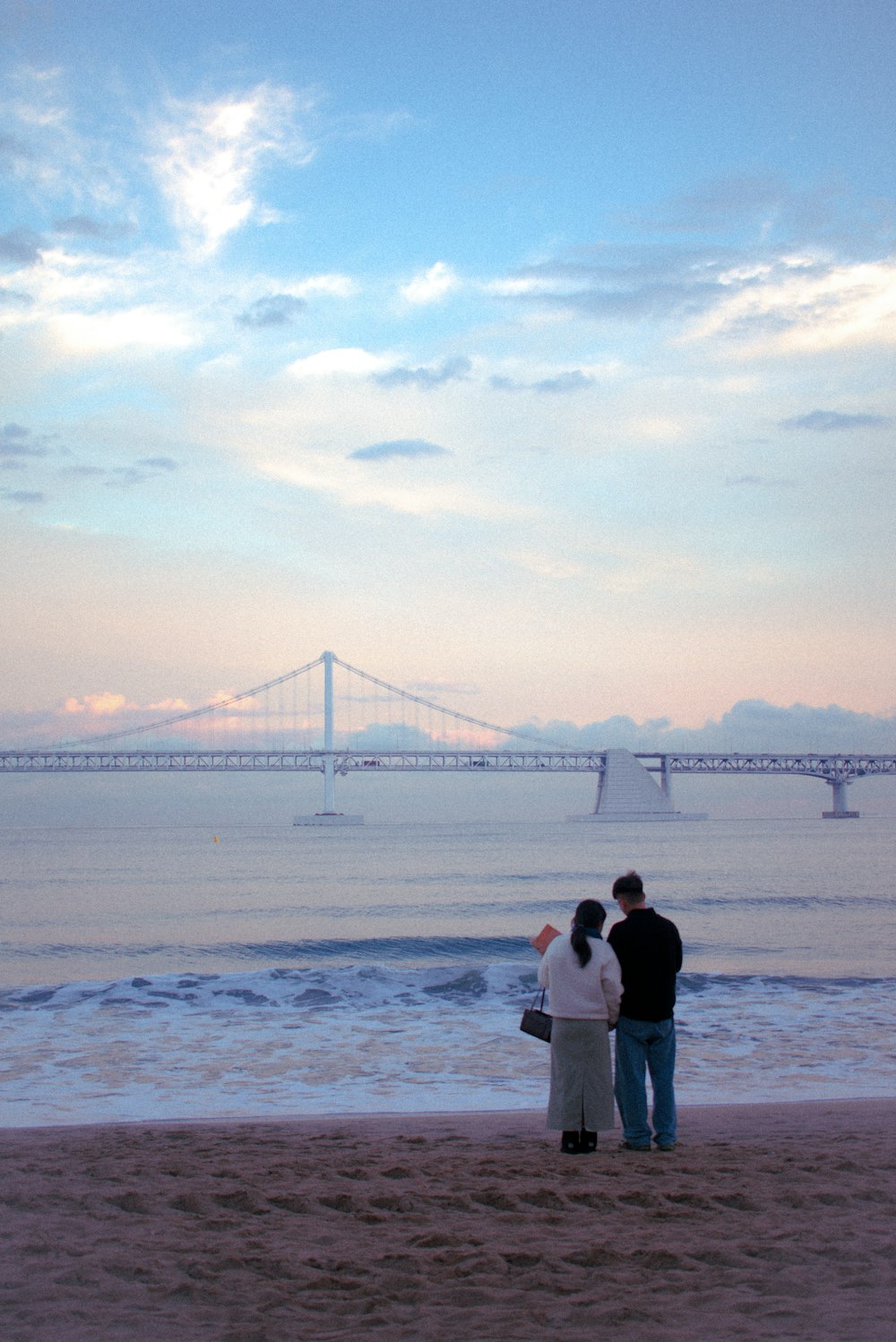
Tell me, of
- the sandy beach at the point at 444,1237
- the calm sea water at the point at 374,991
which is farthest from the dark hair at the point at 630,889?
the calm sea water at the point at 374,991

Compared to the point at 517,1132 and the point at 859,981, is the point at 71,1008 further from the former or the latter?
the point at 859,981

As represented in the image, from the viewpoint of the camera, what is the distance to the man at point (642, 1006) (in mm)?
5613

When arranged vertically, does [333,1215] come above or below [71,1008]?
above

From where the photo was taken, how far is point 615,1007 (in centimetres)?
556

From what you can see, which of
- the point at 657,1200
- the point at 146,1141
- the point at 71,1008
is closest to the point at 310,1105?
the point at 146,1141

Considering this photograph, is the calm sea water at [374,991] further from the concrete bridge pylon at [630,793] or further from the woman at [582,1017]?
the concrete bridge pylon at [630,793]

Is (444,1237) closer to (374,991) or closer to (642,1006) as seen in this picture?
(642,1006)

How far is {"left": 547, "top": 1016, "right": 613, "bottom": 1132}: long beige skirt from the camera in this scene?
18.3 ft

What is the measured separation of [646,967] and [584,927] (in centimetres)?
37

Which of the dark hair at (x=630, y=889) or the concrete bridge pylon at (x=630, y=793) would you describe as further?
the concrete bridge pylon at (x=630, y=793)

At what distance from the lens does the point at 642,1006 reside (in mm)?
5609

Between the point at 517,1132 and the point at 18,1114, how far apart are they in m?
3.46

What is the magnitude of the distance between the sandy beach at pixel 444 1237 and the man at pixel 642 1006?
10.0 inches

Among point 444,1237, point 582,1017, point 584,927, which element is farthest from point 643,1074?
point 444,1237
